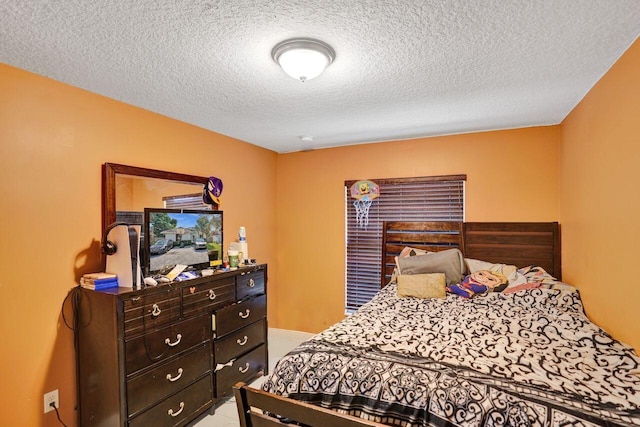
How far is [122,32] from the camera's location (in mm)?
1559

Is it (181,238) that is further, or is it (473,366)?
(181,238)

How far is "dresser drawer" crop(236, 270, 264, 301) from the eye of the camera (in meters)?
2.83

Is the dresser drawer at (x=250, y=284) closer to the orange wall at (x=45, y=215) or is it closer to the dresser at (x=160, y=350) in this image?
the dresser at (x=160, y=350)

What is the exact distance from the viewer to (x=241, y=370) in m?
2.80

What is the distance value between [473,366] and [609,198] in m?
1.39

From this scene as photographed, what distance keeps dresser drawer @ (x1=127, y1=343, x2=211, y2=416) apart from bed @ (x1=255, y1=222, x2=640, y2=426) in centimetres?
95

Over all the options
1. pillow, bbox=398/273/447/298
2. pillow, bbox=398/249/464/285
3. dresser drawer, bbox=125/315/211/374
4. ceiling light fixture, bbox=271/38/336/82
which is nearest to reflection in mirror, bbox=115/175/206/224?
dresser drawer, bbox=125/315/211/374

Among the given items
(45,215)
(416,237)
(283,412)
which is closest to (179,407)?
(283,412)

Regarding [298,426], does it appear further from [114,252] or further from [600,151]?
[600,151]

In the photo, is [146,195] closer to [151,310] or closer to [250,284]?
[151,310]

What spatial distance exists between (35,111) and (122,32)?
0.93 m

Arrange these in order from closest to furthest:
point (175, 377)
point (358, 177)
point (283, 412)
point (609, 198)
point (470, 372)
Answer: point (283, 412), point (470, 372), point (609, 198), point (175, 377), point (358, 177)

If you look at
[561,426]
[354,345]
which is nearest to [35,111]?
[354,345]

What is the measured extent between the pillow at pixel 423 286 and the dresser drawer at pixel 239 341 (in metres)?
1.34
